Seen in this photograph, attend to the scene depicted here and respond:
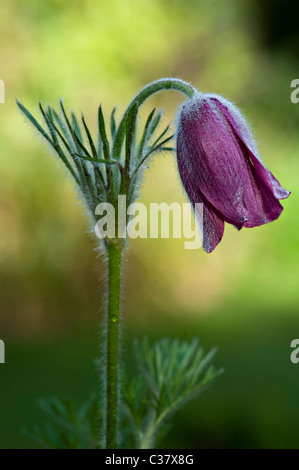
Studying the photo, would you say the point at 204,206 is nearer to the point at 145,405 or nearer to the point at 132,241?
the point at 145,405

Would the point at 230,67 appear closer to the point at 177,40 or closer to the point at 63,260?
the point at 177,40

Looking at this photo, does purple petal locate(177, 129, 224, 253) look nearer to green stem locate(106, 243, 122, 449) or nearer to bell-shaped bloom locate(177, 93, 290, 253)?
bell-shaped bloom locate(177, 93, 290, 253)

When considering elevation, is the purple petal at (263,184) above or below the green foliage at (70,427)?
above

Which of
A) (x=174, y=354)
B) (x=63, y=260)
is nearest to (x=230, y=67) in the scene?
(x=63, y=260)

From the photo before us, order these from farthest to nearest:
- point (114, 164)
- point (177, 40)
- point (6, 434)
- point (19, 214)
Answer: point (177, 40), point (19, 214), point (6, 434), point (114, 164)

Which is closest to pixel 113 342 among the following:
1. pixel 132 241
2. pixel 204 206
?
pixel 204 206

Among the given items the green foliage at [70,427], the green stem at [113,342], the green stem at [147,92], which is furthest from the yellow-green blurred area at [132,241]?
the green stem at [147,92]

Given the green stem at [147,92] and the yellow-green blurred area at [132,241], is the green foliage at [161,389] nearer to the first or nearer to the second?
the green stem at [147,92]
